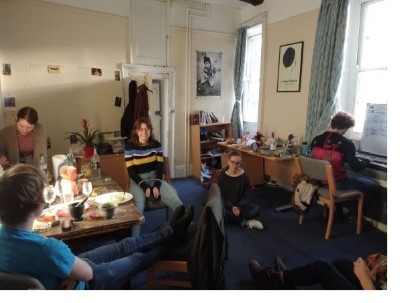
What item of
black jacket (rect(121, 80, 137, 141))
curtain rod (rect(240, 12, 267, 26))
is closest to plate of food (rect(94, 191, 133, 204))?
black jacket (rect(121, 80, 137, 141))

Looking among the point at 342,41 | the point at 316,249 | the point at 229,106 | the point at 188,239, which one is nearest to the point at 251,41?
the point at 229,106

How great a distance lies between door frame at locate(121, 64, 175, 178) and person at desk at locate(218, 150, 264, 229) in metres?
1.92

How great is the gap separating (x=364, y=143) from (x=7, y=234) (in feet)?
10.6

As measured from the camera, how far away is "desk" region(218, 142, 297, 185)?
159 inches

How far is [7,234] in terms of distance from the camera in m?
1.08

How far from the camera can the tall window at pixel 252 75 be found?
192 inches

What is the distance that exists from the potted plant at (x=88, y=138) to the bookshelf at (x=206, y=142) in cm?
145

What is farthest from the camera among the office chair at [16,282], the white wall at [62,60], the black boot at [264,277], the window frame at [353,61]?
the white wall at [62,60]

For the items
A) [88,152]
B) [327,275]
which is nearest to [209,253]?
[327,275]

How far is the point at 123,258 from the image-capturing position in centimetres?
159

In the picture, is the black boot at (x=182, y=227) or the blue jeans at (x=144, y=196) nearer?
the black boot at (x=182, y=227)

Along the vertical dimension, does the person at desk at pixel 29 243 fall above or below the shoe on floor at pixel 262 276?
above

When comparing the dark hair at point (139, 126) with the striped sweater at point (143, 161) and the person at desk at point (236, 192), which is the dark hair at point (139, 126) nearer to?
the striped sweater at point (143, 161)

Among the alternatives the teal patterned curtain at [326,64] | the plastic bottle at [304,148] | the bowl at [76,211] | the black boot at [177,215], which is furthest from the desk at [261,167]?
the bowl at [76,211]
